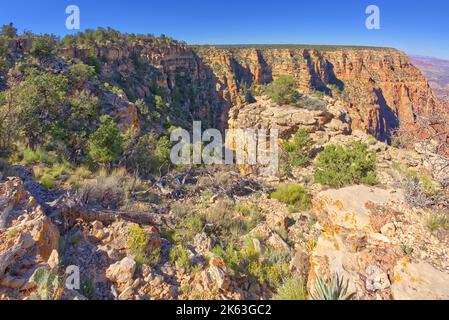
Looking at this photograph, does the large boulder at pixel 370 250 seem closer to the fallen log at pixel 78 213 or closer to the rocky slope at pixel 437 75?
the rocky slope at pixel 437 75

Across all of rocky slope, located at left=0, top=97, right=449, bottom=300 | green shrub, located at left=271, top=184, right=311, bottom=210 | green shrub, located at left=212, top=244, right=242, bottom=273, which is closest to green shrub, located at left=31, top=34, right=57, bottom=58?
rocky slope, located at left=0, top=97, right=449, bottom=300

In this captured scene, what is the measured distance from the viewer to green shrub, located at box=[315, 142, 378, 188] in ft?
20.3

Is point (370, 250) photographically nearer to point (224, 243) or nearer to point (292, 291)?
point (292, 291)

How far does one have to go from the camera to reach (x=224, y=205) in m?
6.39

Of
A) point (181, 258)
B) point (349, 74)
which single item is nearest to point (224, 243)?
point (181, 258)

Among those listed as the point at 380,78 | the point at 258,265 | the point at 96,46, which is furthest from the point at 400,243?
the point at 380,78

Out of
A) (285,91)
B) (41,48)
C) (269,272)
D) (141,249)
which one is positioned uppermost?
(41,48)

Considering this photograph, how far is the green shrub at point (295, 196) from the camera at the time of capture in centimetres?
700

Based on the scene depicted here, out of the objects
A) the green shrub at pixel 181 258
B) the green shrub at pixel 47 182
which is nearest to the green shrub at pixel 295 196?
the green shrub at pixel 181 258

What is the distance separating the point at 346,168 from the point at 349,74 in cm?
5450

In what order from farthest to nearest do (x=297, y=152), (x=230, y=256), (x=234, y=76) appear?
(x=234, y=76) → (x=297, y=152) → (x=230, y=256)

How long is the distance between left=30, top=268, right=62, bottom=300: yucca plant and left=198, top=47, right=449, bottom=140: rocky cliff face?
4182 cm

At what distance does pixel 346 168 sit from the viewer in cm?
655
